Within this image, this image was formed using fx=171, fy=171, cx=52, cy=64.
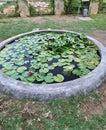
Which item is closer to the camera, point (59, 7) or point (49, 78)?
point (49, 78)

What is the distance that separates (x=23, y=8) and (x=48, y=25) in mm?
1646

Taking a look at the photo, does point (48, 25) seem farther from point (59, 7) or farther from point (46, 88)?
point (46, 88)

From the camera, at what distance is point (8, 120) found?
235 cm

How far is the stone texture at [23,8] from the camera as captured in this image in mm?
6855

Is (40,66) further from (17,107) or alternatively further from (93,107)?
(93,107)

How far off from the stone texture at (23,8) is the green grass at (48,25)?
0.69 metres

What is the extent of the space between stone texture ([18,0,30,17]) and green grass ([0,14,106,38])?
0.69 meters

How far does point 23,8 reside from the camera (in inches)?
273

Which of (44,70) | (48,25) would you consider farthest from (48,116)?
(48,25)

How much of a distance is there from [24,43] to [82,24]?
2965mm

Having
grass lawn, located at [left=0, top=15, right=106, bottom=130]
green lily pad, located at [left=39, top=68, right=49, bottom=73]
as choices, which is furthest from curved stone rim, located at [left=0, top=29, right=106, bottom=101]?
green lily pad, located at [left=39, top=68, right=49, bottom=73]

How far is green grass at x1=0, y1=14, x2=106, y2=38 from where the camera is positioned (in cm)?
556

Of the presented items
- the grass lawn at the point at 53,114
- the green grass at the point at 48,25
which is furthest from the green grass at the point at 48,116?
the green grass at the point at 48,25

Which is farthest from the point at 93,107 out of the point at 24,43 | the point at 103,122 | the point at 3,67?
the point at 24,43
